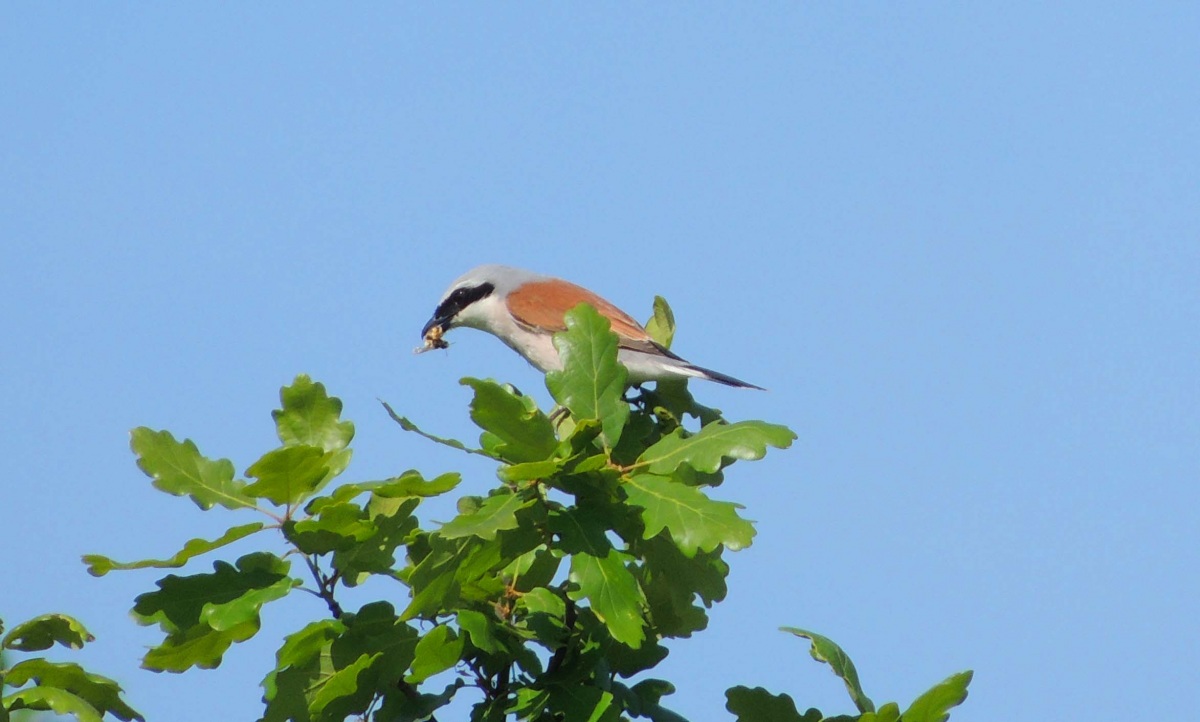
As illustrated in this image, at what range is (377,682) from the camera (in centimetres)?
279

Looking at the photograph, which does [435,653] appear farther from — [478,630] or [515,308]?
[515,308]

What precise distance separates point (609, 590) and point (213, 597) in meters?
0.88

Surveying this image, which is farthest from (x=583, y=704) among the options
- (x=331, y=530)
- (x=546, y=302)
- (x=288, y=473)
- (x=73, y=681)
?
(x=546, y=302)

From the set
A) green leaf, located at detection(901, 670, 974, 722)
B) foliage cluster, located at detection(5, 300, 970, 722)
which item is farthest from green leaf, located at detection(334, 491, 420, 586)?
green leaf, located at detection(901, 670, 974, 722)

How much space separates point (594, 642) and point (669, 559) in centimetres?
26

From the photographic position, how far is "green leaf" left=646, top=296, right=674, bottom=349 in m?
4.15

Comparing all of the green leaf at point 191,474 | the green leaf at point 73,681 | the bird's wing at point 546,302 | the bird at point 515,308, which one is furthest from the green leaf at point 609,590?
the bird's wing at point 546,302

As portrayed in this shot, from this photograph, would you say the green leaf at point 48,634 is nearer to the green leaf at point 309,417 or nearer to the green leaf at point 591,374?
the green leaf at point 309,417

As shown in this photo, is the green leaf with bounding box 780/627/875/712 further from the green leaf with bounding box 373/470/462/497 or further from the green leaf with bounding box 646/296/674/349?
the green leaf with bounding box 646/296/674/349

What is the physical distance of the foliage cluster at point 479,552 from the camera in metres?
2.65

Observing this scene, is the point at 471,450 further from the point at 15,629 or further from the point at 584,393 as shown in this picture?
the point at 15,629

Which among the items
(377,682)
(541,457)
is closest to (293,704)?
(377,682)

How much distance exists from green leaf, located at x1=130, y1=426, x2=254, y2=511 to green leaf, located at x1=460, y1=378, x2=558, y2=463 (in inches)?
21.8

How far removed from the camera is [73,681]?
3000mm
